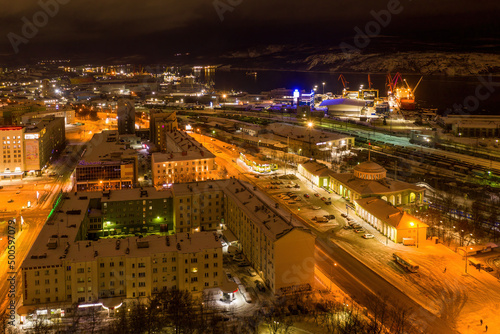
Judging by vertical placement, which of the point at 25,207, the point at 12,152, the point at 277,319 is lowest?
the point at 277,319

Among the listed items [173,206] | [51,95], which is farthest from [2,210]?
[51,95]

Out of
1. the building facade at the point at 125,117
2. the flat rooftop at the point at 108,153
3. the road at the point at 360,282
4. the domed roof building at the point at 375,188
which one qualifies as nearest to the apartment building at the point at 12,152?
the flat rooftop at the point at 108,153

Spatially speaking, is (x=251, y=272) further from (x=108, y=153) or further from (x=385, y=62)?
(x=385, y=62)

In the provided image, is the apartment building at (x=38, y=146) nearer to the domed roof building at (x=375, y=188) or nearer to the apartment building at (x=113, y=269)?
the apartment building at (x=113, y=269)

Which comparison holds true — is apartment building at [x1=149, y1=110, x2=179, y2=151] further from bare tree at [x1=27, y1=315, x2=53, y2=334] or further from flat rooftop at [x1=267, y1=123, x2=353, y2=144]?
bare tree at [x1=27, y1=315, x2=53, y2=334]

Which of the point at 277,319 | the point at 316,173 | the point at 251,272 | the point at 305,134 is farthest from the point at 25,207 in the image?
the point at 305,134

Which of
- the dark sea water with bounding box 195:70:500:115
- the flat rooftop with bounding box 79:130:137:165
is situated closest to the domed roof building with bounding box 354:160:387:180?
the flat rooftop with bounding box 79:130:137:165
